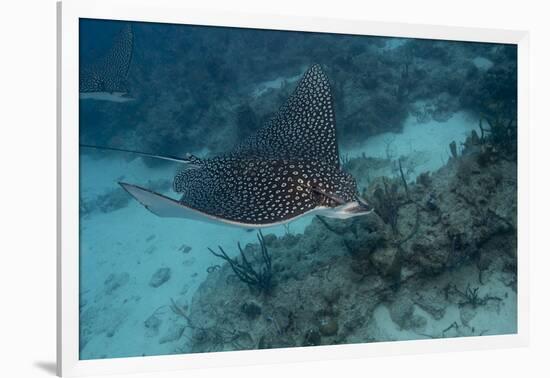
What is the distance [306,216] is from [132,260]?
1.25 metres

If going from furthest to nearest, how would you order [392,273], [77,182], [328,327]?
[392,273], [328,327], [77,182]

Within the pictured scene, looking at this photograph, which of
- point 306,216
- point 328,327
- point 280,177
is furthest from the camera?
point 328,327

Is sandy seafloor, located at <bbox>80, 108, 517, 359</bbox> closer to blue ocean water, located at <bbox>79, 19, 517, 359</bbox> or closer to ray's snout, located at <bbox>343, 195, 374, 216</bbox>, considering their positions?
blue ocean water, located at <bbox>79, 19, 517, 359</bbox>

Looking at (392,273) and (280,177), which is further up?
(280,177)

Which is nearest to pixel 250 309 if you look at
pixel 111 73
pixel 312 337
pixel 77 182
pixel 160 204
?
pixel 312 337

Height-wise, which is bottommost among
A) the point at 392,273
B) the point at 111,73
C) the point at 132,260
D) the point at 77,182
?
the point at 392,273

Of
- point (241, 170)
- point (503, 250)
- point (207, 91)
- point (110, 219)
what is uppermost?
point (207, 91)

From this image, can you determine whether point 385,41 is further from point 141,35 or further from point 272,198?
point 141,35

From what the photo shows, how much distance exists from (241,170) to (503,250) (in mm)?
2270

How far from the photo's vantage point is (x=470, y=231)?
15.8ft

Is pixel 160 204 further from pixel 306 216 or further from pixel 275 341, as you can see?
pixel 275 341

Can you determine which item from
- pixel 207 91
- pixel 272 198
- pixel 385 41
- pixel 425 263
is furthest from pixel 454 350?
pixel 207 91

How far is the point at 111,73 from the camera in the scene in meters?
4.01

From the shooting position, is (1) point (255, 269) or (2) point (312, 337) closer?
(1) point (255, 269)
